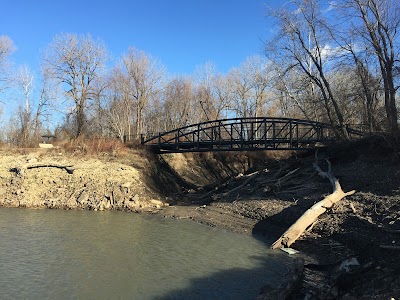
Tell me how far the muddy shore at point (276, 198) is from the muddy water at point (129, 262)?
179cm

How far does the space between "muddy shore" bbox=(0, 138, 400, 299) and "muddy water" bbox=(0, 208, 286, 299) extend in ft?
5.86

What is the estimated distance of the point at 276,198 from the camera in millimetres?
20609

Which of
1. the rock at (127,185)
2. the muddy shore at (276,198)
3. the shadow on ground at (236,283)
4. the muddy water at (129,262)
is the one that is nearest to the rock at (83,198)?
the muddy shore at (276,198)

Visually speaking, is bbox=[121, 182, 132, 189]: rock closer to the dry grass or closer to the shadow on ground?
the dry grass

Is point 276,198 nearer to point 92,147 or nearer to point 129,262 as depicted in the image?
point 129,262

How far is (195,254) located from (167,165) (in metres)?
21.9

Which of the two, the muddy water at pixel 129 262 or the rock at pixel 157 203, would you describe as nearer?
the muddy water at pixel 129 262

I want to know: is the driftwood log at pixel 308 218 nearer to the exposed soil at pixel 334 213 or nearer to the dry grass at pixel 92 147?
the exposed soil at pixel 334 213

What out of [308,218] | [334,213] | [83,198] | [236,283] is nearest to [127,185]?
[83,198]

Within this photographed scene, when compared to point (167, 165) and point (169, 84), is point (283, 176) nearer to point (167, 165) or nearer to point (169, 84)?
point (167, 165)

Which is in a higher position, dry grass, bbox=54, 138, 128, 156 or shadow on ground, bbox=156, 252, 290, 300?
dry grass, bbox=54, 138, 128, 156

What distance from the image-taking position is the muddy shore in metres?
10.1

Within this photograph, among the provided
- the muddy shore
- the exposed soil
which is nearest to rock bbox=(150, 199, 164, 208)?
the muddy shore

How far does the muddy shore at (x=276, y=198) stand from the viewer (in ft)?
33.2
